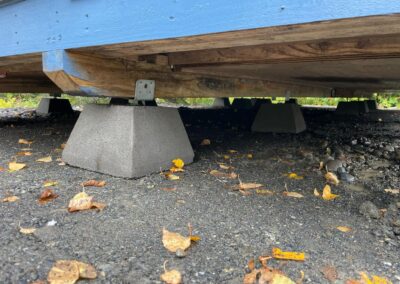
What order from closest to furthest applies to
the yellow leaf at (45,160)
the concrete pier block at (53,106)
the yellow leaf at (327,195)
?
the yellow leaf at (327,195)
the yellow leaf at (45,160)
the concrete pier block at (53,106)

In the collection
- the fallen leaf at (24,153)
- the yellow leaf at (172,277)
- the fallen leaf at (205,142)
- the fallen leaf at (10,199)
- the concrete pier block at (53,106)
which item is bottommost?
the concrete pier block at (53,106)

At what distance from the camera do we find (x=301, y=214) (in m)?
1.59

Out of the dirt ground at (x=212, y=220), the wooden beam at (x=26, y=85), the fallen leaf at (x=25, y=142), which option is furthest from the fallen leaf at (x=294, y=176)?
the wooden beam at (x=26, y=85)

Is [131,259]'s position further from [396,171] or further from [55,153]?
[396,171]

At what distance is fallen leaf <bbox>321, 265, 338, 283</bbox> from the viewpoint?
1100 millimetres

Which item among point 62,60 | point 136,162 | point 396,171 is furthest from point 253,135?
→ point 62,60

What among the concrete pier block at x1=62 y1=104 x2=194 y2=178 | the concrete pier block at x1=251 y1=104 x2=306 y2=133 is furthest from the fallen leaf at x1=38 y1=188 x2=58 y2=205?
the concrete pier block at x1=251 y1=104 x2=306 y2=133

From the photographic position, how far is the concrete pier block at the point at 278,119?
3.58 meters

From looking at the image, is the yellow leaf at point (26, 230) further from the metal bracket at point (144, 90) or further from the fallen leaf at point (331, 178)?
the fallen leaf at point (331, 178)

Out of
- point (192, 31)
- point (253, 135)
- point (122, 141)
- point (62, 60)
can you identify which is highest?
A: point (192, 31)

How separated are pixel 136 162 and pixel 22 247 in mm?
849

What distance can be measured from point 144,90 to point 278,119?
69.6 inches

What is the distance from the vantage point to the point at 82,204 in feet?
5.07

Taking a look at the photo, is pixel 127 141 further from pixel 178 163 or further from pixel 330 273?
pixel 330 273
